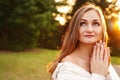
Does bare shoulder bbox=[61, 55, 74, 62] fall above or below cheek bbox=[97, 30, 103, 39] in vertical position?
below

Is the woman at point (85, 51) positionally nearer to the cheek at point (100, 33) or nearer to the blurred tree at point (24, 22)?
the cheek at point (100, 33)

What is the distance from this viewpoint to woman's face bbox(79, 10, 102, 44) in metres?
1.91

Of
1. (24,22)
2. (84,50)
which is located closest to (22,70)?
(24,22)

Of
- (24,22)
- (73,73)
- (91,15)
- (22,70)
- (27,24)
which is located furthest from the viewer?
(27,24)

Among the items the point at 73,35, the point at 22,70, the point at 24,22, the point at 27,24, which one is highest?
the point at 73,35

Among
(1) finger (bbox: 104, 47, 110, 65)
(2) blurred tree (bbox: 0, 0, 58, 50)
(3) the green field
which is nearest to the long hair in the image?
(1) finger (bbox: 104, 47, 110, 65)

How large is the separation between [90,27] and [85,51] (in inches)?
5.5

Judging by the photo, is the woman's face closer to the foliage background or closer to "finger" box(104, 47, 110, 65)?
"finger" box(104, 47, 110, 65)

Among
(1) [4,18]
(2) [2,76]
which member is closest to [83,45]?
(2) [2,76]

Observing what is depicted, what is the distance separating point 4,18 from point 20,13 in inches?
65.9

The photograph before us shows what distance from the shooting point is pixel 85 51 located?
1961 mm

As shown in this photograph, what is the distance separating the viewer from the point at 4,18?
22.9 meters

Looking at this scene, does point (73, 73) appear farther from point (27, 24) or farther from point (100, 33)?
point (27, 24)

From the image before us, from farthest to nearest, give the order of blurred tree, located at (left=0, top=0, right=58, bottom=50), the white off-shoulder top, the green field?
blurred tree, located at (left=0, top=0, right=58, bottom=50), the green field, the white off-shoulder top
